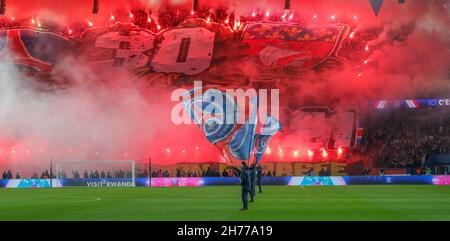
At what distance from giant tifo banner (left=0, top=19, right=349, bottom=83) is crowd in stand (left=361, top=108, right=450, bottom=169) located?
9.01 metres

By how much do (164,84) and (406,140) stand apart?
23.4 metres

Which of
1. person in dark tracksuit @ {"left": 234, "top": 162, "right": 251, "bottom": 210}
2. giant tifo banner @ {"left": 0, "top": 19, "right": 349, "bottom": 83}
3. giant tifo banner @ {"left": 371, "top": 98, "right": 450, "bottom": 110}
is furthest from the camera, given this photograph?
giant tifo banner @ {"left": 371, "top": 98, "right": 450, "bottom": 110}

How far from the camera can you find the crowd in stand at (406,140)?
5878 centimetres

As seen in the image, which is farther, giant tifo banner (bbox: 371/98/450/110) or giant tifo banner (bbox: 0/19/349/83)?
giant tifo banner (bbox: 371/98/450/110)

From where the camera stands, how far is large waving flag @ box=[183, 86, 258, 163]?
42156 millimetres

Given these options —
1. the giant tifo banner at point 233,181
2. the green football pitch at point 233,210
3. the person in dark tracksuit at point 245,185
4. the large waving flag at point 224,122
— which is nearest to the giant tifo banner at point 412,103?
the giant tifo banner at point 233,181

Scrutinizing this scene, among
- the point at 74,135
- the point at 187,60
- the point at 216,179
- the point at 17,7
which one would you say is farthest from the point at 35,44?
the point at 216,179

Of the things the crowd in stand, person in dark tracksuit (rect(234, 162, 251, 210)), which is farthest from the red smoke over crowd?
person in dark tracksuit (rect(234, 162, 251, 210))

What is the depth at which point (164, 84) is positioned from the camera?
59.4m

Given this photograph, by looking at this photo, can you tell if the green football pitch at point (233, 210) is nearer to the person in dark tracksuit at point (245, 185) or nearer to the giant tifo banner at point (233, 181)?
the person in dark tracksuit at point (245, 185)

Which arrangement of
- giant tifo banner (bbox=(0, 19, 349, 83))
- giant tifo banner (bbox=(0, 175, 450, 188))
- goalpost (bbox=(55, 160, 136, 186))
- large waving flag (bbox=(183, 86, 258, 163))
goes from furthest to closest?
1. goalpost (bbox=(55, 160, 136, 186))
2. giant tifo banner (bbox=(0, 19, 349, 83))
3. giant tifo banner (bbox=(0, 175, 450, 188))
4. large waving flag (bbox=(183, 86, 258, 163))

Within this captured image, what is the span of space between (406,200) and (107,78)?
3506 cm

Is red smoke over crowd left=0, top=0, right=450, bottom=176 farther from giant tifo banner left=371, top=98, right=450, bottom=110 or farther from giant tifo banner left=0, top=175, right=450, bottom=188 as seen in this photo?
giant tifo banner left=0, top=175, right=450, bottom=188

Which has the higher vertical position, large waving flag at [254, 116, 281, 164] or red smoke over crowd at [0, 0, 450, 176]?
red smoke over crowd at [0, 0, 450, 176]
